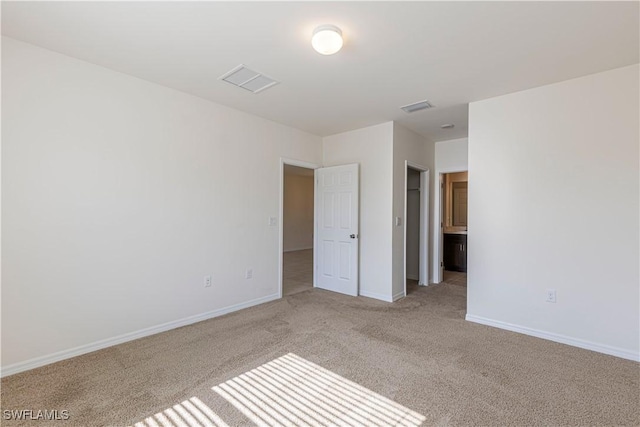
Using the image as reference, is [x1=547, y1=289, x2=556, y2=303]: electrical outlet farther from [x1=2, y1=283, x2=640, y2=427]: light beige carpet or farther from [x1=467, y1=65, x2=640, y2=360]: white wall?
[x1=2, y1=283, x2=640, y2=427]: light beige carpet

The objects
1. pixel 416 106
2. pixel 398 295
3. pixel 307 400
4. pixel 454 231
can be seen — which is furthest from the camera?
pixel 454 231

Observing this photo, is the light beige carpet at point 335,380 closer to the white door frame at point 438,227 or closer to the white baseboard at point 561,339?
the white baseboard at point 561,339

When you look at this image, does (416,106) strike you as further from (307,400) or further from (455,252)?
(455,252)

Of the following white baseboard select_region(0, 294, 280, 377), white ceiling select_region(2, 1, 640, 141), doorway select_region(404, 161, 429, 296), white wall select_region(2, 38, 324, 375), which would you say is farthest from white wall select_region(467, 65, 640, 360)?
white baseboard select_region(0, 294, 280, 377)

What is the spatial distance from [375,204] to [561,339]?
2.50m

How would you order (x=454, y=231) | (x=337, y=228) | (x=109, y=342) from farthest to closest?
1. (x=454, y=231)
2. (x=337, y=228)
3. (x=109, y=342)

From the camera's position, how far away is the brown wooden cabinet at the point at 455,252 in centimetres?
599

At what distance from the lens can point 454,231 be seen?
641cm

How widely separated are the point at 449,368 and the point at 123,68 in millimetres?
3829

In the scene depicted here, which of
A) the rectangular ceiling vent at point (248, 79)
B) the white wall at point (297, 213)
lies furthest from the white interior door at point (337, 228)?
the white wall at point (297, 213)

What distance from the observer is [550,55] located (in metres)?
2.35

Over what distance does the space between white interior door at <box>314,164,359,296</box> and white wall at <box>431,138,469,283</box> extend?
165 cm

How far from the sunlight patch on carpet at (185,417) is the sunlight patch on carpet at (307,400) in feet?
0.51

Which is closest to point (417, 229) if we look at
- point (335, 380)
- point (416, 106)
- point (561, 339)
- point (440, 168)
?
point (440, 168)
